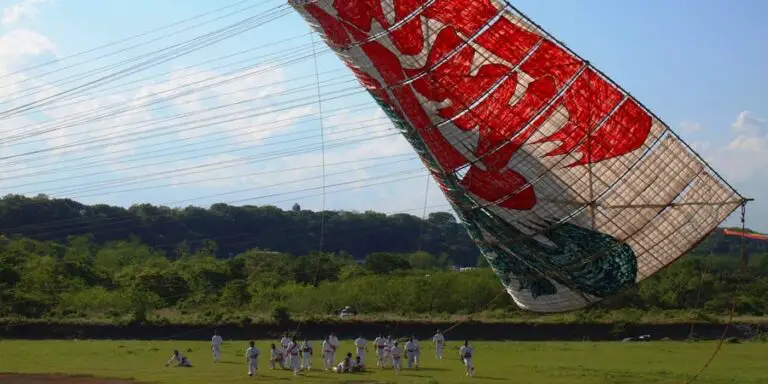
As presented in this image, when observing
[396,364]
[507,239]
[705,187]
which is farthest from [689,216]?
[396,364]

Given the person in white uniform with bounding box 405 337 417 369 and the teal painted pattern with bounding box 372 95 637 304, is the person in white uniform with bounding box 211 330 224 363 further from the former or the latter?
the teal painted pattern with bounding box 372 95 637 304

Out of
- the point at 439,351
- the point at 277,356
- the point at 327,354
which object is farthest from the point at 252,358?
the point at 439,351

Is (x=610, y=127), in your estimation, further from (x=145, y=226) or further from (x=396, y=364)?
(x=145, y=226)

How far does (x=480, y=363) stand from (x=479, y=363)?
0.05m

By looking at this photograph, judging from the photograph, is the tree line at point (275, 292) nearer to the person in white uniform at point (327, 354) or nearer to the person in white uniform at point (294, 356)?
the person in white uniform at point (327, 354)

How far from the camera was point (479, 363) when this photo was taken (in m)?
41.3

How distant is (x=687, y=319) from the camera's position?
62.0m

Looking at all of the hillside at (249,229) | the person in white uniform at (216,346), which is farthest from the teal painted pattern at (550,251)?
the hillside at (249,229)

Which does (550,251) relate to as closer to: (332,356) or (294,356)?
(294,356)

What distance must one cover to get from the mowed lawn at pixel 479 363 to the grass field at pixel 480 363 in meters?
0.03

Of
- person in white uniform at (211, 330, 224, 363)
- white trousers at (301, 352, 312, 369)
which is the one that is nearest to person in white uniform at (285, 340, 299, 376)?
white trousers at (301, 352, 312, 369)

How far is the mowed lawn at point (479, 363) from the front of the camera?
113 feet

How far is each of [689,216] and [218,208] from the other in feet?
403

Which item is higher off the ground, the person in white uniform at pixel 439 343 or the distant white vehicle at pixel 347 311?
the distant white vehicle at pixel 347 311
